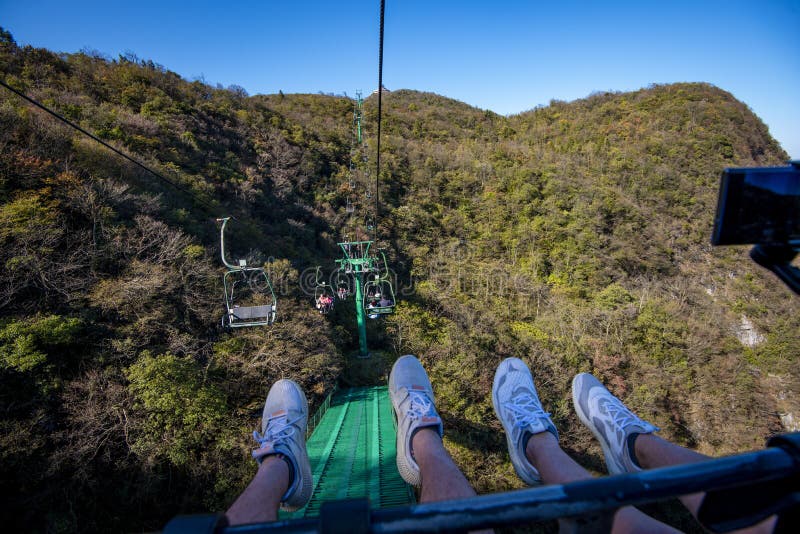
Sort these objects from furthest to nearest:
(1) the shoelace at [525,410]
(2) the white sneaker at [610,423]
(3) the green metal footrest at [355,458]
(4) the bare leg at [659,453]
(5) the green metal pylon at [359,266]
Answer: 1. (5) the green metal pylon at [359,266]
2. (3) the green metal footrest at [355,458]
3. (1) the shoelace at [525,410]
4. (2) the white sneaker at [610,423]
5. (4) the bare leg at [659,453]

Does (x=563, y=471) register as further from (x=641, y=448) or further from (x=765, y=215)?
(x=765, y=215)

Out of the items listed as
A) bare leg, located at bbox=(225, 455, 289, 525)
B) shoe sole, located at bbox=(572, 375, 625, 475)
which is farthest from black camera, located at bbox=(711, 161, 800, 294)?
shoe sole, located at bbox=(572, 375, 625, 475)

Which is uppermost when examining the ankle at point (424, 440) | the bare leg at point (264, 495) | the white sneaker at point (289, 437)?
the ankle at point (424, 440)

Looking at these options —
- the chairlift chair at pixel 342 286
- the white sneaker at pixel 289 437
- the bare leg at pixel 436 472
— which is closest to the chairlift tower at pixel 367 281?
A: the chairlift chair at pixel 342 286

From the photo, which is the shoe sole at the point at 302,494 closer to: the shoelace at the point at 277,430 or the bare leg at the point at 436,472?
the shoelace at the point at 277,430

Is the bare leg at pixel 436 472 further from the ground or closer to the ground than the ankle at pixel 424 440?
further from the ground

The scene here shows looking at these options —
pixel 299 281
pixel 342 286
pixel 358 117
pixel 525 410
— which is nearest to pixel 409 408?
pixel 525 410
